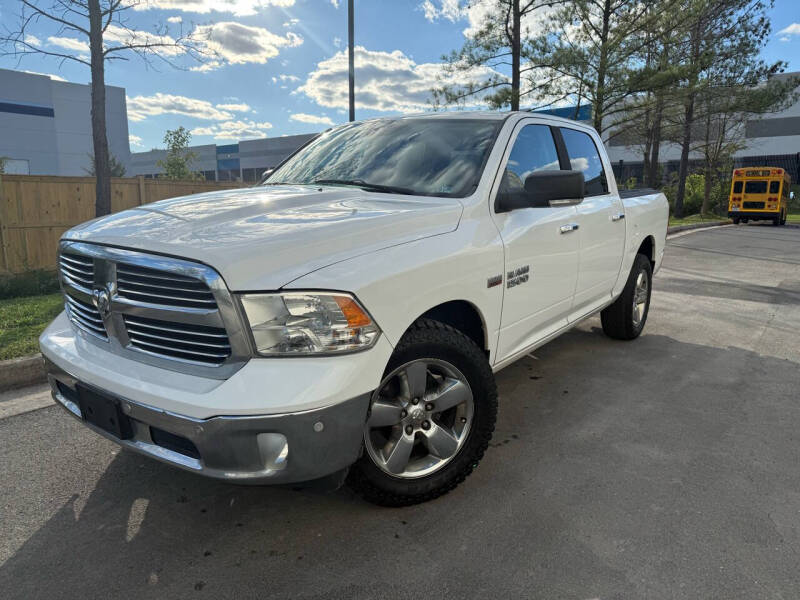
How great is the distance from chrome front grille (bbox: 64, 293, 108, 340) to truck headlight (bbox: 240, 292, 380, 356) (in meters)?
0.87

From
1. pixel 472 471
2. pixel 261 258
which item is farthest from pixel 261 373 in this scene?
pixel 472 471

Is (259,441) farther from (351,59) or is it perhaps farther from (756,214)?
(756,214)

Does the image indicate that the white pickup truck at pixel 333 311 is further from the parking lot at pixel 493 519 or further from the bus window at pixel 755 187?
the bus window at pixel 755 187

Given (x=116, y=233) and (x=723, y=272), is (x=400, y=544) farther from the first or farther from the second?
(x=723, y=272)

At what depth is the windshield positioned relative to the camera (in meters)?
3.14

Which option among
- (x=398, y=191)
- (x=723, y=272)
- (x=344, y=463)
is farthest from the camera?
(x=723, y=272)

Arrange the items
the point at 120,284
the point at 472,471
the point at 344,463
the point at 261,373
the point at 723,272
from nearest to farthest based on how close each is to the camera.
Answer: the point at 261,373, the point at 344,463, the point at 120,284, the point at 472,471, the point at 723,272

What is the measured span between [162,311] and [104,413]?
1.71ft

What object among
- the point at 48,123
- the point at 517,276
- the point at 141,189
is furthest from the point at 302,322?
the point at 48,123

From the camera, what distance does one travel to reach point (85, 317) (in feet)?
8.65

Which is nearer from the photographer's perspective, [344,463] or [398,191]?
[344,463]

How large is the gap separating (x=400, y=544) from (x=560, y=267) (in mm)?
2012

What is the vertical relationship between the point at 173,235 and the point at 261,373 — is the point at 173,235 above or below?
above

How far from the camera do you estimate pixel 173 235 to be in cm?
227
